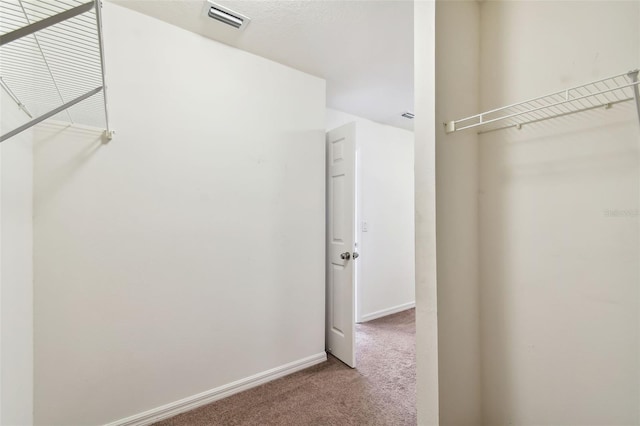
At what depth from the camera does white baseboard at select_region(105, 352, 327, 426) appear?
5.58 ft

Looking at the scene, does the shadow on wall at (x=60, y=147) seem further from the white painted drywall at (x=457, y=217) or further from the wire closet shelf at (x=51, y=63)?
the white painted drywall at (x=457, y=217)

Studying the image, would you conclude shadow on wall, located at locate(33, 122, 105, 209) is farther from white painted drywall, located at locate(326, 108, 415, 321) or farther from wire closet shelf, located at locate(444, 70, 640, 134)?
white painted drywall, located at locate(326, 108, 415, 321)

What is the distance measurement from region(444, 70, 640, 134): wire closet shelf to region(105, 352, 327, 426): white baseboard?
6.93 feet

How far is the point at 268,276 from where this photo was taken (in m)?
2.22

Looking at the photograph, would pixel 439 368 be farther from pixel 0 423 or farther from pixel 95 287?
pixel 95 287

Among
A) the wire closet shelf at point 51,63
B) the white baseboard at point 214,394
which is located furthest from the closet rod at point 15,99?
the white baseboard at point 214,394

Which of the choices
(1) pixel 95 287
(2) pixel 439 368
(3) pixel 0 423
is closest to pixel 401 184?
(2) pixel 439 368

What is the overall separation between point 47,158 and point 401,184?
3.66 meters

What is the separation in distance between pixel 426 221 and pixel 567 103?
2.44 feet

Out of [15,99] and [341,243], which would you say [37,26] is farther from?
[341,243]

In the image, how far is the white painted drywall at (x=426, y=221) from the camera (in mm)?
1230

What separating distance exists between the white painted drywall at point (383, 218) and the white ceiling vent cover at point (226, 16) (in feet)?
5.27

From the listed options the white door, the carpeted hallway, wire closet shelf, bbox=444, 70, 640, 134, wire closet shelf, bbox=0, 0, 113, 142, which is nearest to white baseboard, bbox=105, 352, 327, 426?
the carpeted hallway

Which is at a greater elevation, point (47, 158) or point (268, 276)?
point (47, 158)
